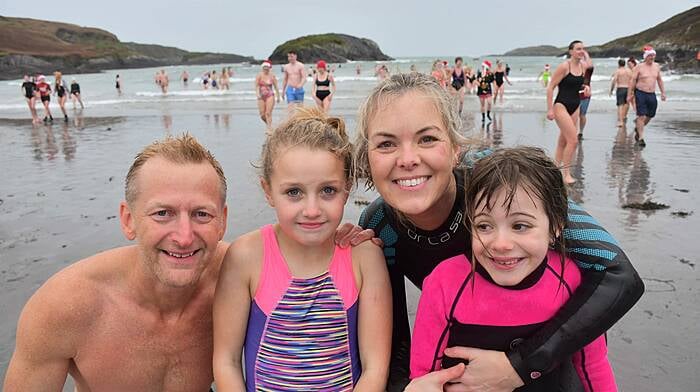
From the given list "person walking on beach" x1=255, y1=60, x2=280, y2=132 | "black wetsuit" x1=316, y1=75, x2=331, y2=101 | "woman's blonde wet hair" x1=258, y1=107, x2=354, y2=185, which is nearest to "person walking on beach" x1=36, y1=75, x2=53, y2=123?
"person walking on beach" x1=255, y1=60, x2=280, y2=132

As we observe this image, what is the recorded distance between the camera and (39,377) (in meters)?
2.07

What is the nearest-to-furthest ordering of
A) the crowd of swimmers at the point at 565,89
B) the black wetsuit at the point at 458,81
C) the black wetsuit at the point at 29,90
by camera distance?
the crowd of swimmers at the point at 565,89 → the black wetsuit at the point at 458,81 → the black wetsuit at the point at 29,90

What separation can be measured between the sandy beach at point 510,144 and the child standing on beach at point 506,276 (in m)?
0.69

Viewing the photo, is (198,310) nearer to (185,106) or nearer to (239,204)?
(239,204)

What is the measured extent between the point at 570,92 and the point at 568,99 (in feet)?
0.43

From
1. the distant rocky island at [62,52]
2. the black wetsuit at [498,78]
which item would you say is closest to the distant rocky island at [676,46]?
the black wetsuit at [498,78]

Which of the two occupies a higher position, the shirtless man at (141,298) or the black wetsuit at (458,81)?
the black wetsuit at (458,81)

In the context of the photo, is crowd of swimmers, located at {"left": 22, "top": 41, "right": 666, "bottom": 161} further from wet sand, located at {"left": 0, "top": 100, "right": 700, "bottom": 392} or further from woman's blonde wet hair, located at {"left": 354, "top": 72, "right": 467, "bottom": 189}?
wet sand, located at {"left": 0, "top": 100, "right": 700, "bottom": 392}

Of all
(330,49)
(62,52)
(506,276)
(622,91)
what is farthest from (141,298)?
(330,49)

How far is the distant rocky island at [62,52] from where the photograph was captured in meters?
83.4

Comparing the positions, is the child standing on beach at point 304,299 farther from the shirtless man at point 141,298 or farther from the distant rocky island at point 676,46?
the distant rocky island at point 676,46

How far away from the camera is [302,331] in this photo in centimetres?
223

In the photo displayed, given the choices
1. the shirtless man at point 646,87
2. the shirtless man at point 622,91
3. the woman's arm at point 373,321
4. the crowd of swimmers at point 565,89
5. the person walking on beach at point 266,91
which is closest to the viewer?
the woman's arm at point 373,321

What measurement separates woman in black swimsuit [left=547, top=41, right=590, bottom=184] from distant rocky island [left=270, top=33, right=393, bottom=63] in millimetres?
102485
